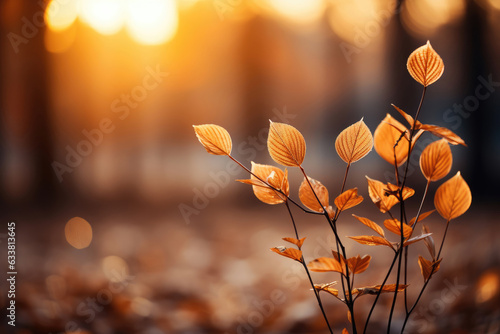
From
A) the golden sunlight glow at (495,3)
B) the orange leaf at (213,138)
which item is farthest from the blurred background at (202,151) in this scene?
the orange leaf at (213,138)

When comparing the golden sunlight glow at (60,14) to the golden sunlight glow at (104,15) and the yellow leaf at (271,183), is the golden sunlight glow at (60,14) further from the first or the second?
the yellow leaf at (271,183)

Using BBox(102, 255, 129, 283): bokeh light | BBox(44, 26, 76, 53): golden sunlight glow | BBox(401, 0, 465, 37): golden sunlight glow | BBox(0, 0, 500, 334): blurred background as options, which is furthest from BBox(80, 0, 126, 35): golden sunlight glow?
BBox(401, 0, 465, 37): golden sunlight glow

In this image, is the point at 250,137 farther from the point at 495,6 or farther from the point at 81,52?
the point at 495,6

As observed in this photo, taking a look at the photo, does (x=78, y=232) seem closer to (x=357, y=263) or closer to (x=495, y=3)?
(x=357, y=263)

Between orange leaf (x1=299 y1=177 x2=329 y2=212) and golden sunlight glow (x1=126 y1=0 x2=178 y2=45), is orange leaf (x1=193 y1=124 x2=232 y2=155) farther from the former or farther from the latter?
golden sunlight glow (x1=126 y1=0 x2=178 y2=45)

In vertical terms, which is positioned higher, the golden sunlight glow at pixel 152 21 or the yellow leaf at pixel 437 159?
the golden sunlight glow at pixel 152 21

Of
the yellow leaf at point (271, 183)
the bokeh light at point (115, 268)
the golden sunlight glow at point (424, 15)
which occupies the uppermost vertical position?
the golden sunlight glow at point (424, 15)

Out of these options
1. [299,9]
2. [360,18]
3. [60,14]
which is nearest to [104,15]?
[60,14]
